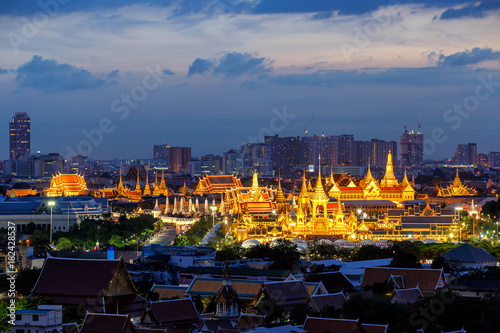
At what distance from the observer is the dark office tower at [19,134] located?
16912cm

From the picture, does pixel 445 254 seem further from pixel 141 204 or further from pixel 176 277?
pixel 141 204

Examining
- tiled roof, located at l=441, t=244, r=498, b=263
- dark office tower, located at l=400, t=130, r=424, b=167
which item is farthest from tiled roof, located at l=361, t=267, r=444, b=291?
dark office tower, located at l=400, t=130, r=424, b=167

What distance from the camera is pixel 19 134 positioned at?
6890 inches

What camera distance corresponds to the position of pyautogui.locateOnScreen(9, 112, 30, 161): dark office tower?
169 m

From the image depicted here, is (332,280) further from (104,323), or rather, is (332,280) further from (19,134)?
(19,134)

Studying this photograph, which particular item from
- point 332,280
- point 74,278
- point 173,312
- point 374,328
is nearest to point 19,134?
point 332,280

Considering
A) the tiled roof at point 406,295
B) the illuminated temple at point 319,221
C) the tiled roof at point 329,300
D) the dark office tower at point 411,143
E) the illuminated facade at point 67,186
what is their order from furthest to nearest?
the dark office tower at point 411,143
the illuminated facade at point 67,186
the illuminated temple at point 319,221
the tiled roof at point 406,295
the tiled roof at point 329,300

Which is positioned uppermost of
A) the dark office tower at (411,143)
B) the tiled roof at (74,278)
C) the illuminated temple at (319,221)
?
the dark office tower at (411,143)

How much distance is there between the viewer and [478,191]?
12812 cm

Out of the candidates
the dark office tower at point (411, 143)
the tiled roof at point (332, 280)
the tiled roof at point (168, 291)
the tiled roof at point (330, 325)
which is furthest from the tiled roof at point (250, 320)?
the dark office tower at point (411, 143)

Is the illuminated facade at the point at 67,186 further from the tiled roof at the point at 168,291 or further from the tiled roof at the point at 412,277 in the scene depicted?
the tiled roof at the point at 168,291

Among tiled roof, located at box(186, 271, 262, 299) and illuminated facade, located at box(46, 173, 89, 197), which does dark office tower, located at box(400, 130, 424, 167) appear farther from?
tiled roof, located at box(186, 271, 262, 299)

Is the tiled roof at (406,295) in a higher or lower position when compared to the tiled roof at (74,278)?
lower

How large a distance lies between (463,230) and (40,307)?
46.3m
